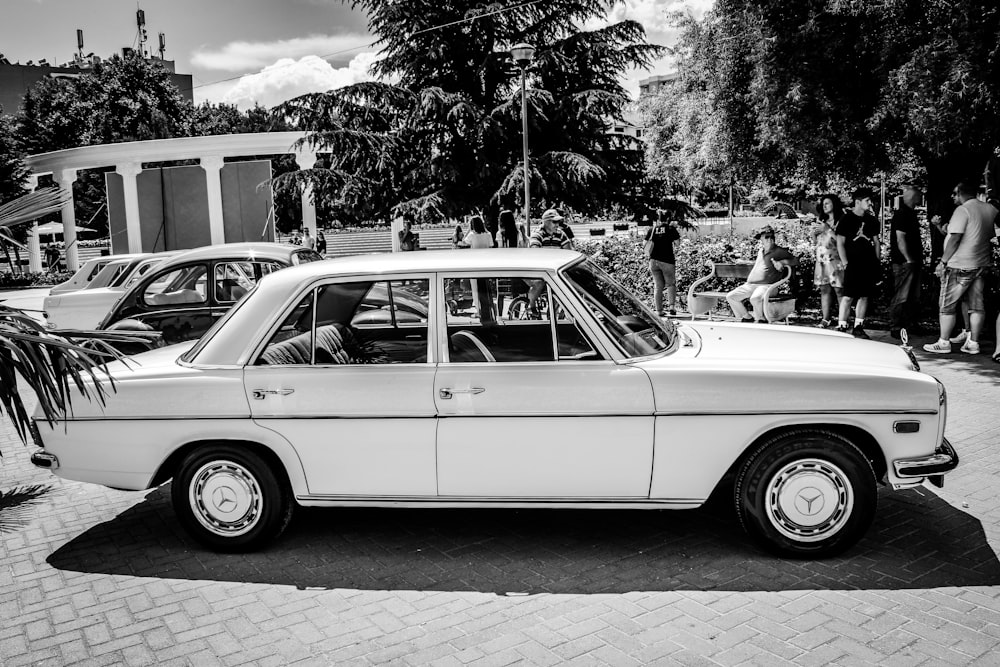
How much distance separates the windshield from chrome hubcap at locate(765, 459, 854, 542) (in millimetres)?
953

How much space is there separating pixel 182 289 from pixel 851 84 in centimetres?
949

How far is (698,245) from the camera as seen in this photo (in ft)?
53.6

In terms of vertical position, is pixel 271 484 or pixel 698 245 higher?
pixel 698 245

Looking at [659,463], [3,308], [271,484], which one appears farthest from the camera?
[271,484]

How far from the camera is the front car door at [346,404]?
464 centimetres

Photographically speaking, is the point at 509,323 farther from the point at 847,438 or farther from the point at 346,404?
the point at 847,438

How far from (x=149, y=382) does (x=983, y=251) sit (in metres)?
8.80

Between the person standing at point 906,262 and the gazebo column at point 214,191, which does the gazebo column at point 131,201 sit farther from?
the person standing at point 906,262

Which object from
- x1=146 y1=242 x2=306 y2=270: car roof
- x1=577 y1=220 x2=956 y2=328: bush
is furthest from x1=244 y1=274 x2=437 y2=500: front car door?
x1=577 y1=220 x2=956 y2=328: bush

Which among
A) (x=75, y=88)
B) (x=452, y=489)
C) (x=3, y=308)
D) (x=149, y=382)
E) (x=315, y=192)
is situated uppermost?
(x=75, y=88)

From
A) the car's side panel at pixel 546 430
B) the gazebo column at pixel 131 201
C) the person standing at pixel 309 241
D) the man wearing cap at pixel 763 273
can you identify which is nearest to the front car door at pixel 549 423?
the car's side panel at pixel 546 430

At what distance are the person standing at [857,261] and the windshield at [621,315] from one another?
648 centimetres

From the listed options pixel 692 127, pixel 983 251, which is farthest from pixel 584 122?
pixel 983 251

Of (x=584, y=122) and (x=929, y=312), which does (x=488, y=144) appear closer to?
(x=584, y=122)
